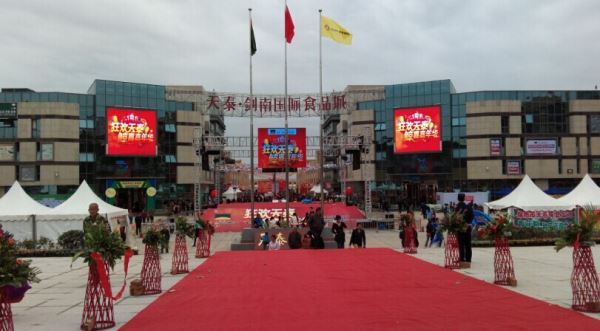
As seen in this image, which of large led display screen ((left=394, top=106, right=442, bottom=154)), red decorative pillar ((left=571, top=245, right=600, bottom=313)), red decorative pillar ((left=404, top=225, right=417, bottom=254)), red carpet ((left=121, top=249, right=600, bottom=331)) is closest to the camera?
red carpet ((left=121, top=249, right=600, bottom=331))

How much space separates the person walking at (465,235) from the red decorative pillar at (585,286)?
15.1 ft

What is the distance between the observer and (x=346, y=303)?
8.83 meters

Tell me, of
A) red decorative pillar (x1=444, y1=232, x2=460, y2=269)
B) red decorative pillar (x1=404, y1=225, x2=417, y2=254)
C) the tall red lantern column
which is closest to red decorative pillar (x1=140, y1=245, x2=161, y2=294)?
the tall red lantern column

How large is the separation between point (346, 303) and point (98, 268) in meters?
3.80

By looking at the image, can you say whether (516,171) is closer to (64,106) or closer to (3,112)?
(64,106)

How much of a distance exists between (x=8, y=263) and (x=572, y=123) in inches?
2472

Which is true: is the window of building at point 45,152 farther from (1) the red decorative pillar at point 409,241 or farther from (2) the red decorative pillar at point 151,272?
(2) the red decorative pillar at point 151,272

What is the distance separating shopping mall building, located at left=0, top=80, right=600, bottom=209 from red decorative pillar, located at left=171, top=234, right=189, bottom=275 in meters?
40.2

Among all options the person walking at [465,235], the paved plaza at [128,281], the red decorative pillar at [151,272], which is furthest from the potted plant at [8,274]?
the person walking at [465,235]

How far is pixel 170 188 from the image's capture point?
62.2 meters

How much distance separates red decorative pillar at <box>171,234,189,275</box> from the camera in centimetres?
1390

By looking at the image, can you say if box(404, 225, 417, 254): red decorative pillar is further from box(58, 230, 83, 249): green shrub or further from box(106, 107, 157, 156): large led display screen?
box(106, 107, 157, 156): large led display screen

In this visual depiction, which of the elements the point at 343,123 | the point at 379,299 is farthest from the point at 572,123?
the point at 379,299

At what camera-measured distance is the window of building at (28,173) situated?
54.8 metres
